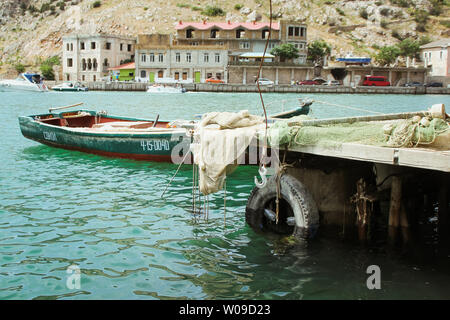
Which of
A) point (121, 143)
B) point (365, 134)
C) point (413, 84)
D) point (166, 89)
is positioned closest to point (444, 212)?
point (365, 134)

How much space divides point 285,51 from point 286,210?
227 feet

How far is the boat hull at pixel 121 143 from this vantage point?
15.2m

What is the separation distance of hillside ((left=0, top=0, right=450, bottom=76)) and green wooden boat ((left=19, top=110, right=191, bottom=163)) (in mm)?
71646

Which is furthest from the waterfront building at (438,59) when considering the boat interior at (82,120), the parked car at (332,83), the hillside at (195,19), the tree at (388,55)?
the boat interior at (82,120)

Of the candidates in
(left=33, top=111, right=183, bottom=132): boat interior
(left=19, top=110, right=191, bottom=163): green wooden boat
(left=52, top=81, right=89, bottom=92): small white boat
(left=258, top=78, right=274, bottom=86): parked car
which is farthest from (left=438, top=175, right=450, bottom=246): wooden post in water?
(left=52, top=81, right=89, bottom=92): small white boat

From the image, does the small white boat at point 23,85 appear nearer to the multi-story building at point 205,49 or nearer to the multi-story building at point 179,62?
the multi-story building at point 179,62

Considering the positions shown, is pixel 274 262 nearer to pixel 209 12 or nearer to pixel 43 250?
pixel 43 250

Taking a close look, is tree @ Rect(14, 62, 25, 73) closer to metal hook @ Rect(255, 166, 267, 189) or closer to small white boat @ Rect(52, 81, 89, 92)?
small white boat @ Rect(52, 81, 89, 92)

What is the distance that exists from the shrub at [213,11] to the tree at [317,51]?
23.7 m

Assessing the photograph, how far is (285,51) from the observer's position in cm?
7519

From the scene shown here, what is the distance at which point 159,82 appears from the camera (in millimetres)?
73750

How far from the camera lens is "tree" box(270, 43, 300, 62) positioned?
75.2 meters
